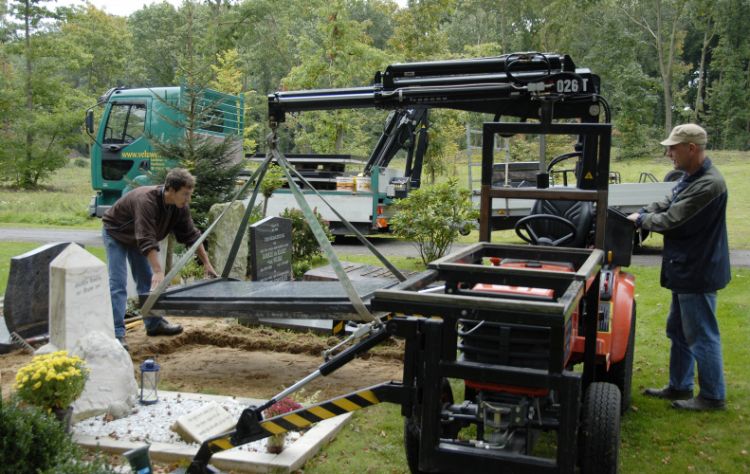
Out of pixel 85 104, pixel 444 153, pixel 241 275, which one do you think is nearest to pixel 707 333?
pixel 241 275

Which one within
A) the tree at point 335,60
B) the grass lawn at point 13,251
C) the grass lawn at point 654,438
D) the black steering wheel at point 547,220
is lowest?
the grass lawn at point 654,438

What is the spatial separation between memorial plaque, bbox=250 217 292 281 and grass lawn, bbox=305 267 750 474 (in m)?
3.32

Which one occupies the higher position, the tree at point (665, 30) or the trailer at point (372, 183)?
the tree at point (665, 30)

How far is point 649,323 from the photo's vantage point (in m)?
8.30

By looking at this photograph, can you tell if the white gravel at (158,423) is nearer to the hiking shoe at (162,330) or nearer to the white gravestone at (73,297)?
the white gravestone at (73,297)

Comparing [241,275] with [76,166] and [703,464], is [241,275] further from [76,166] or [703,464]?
[76,166]

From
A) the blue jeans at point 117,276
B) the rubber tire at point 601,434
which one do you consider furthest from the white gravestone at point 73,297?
the rubber tire at point 601,434

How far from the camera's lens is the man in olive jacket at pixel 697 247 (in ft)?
17.1

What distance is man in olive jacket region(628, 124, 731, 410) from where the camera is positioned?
17.1ft

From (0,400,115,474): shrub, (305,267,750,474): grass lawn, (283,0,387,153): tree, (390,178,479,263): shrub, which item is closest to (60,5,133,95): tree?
(283,0,387,153): tree

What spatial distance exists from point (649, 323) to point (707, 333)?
3.03 m

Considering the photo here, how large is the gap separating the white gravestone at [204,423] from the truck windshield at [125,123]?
34.9 feet

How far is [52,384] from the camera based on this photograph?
4.31 metres

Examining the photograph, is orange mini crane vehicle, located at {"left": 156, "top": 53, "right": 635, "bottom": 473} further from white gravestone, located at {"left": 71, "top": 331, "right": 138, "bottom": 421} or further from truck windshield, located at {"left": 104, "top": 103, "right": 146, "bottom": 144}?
truck windshield, located at {"left": 104, "top": 103, "right": 146, "bottom": 144}
